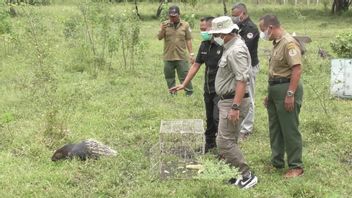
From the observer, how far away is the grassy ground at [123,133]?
5.37 meters

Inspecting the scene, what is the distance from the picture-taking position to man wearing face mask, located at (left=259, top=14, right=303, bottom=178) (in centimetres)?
528

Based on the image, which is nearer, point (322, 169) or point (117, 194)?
point (117, 194)

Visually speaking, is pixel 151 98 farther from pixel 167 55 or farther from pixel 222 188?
pixel 222 188

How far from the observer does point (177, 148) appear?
20.7 feet

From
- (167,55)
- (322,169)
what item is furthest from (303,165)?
(167,55)

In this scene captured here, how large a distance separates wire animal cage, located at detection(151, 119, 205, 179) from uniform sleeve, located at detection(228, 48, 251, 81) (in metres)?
1.34

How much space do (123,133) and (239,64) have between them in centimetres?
281

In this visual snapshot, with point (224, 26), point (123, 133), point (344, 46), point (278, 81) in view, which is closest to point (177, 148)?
point (123, 133)

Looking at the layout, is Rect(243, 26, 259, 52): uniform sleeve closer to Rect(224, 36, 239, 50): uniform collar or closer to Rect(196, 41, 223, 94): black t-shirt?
Rect(196, 41, 223, 94): black t-shirt

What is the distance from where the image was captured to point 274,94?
18.1 feet

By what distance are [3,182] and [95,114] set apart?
9.60 ft

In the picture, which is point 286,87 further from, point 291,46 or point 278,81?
point 291,46

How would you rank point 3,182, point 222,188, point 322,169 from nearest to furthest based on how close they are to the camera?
point 222,188, point 3,182, point 322,169

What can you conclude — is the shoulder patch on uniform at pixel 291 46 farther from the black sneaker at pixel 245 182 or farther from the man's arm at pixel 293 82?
the black sneaker at pixel 245 182
